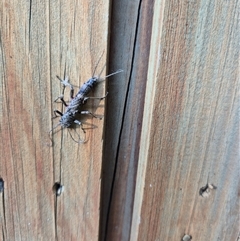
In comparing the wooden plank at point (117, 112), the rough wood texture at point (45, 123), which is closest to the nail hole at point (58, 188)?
the rough wood texture at point (45, 123)

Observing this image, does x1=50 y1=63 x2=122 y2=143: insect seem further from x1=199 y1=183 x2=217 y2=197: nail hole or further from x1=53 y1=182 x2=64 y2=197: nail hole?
x1=199 y1=183 x2=217 y2=197: nail hole

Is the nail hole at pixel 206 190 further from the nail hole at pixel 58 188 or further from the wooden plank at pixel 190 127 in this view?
the nail hole at pixel 58 188

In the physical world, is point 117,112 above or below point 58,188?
above

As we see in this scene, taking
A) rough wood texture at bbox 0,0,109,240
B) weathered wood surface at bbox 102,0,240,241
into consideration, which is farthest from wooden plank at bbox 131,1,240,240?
rough wood texture at bbox 0,0,109,240

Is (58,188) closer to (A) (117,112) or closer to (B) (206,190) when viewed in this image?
(A) (117,112)

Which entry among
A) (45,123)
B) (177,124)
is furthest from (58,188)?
(177,124)

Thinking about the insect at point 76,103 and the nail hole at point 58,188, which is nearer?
the insect at point 76,103

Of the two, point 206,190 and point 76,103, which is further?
point 206,190
